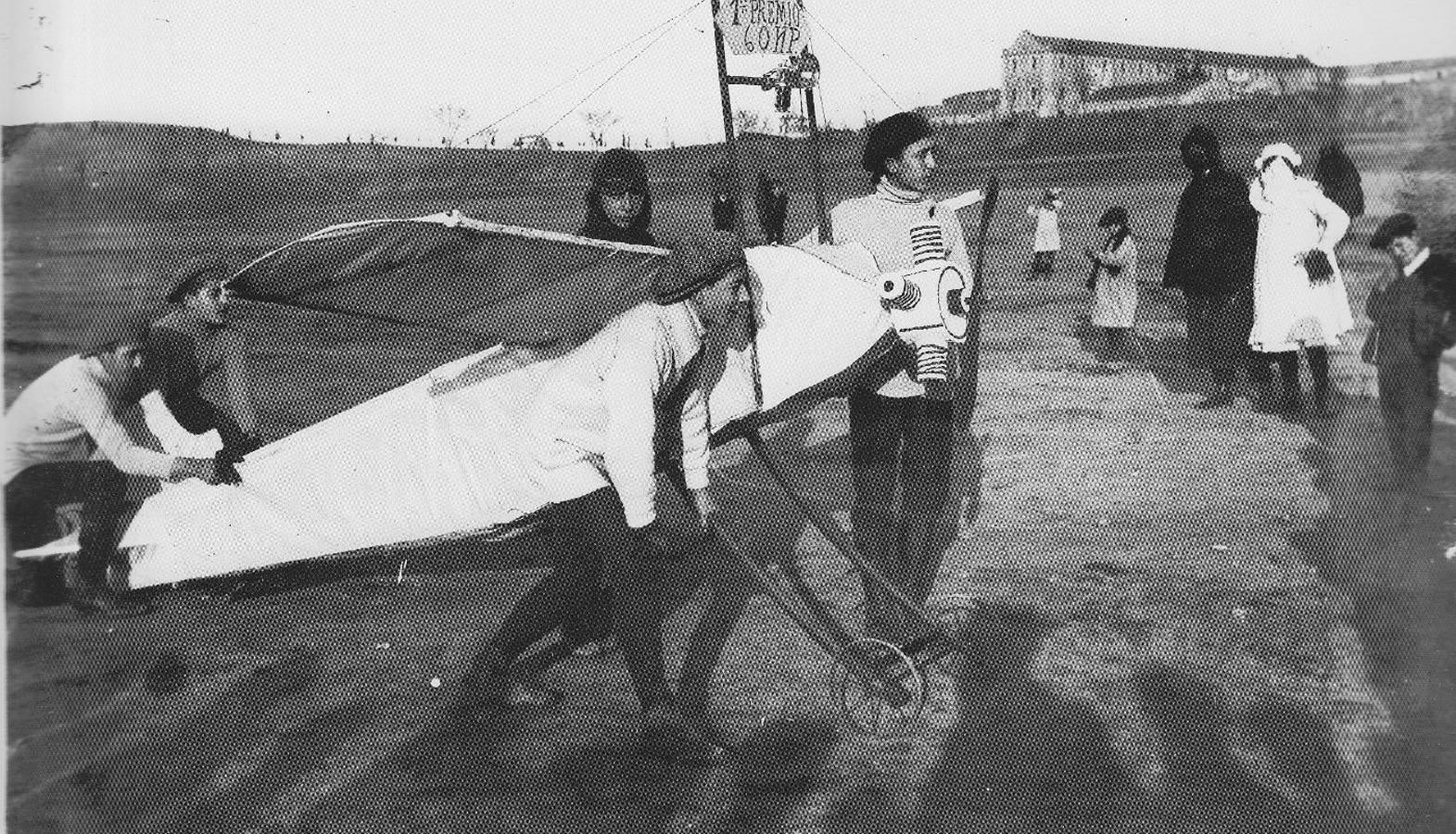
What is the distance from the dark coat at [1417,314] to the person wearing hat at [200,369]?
4704mm

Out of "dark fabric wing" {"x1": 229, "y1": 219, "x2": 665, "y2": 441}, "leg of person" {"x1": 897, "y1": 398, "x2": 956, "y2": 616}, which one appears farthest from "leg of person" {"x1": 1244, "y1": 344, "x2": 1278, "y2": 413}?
"dark fabric wing" {"x1": 229, "y1": 219, "x2": 665, "y2": 441}

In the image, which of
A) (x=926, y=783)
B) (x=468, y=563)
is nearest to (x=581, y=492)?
(x=926, y=783)

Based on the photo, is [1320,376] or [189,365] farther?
[1320,376]

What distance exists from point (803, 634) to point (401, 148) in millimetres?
3556

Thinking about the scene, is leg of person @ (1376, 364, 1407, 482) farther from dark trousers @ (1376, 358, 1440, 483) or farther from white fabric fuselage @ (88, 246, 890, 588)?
white fabric fuselage @ (88, 246, 890, 588)

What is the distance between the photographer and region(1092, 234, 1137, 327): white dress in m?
9.65

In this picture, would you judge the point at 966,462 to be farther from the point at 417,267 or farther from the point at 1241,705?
the point at 417,267

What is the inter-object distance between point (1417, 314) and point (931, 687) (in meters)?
2.84

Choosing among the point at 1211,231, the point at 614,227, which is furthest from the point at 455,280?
the point at 1211,231

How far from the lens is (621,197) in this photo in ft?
12.7

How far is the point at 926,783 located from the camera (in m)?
3.50

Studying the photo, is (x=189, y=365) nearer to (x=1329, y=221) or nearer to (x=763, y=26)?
(x=763, y=26)

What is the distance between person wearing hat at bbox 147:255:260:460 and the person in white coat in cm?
584

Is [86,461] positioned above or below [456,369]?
below
